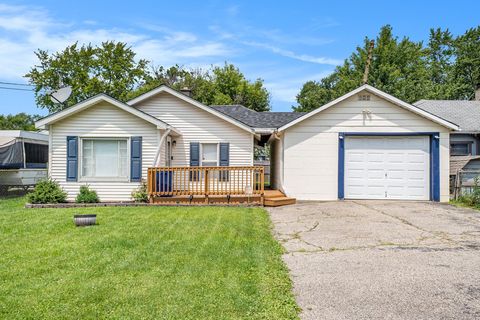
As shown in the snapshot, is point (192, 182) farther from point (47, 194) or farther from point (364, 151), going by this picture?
point (364, 151)

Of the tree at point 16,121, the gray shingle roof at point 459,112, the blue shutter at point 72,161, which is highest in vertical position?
the tree at point 16,121

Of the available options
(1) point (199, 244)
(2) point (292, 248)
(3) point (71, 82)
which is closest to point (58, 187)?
(1) point (199, 244)

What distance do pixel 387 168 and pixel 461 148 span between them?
24.9ft

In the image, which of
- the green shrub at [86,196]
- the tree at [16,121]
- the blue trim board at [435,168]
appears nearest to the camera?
the green shrub at [86,196]

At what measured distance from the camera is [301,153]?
1373 cm

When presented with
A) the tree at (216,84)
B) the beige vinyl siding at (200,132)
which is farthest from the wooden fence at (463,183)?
the tree at (216,84)

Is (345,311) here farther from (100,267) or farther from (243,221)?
(243,221)

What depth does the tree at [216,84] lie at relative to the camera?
135 feet

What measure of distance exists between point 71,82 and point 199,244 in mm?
31578

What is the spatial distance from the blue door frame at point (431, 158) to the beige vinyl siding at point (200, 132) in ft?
11.2

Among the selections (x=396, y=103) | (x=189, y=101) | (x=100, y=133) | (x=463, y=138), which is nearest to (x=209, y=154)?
(x=189, y=101)

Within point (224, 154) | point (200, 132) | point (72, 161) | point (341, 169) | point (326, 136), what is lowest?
point (341, 169)

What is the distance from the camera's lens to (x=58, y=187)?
12.7 m

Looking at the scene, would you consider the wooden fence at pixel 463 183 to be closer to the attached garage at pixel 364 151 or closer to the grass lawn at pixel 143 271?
the attached garage at pixel 364 151
